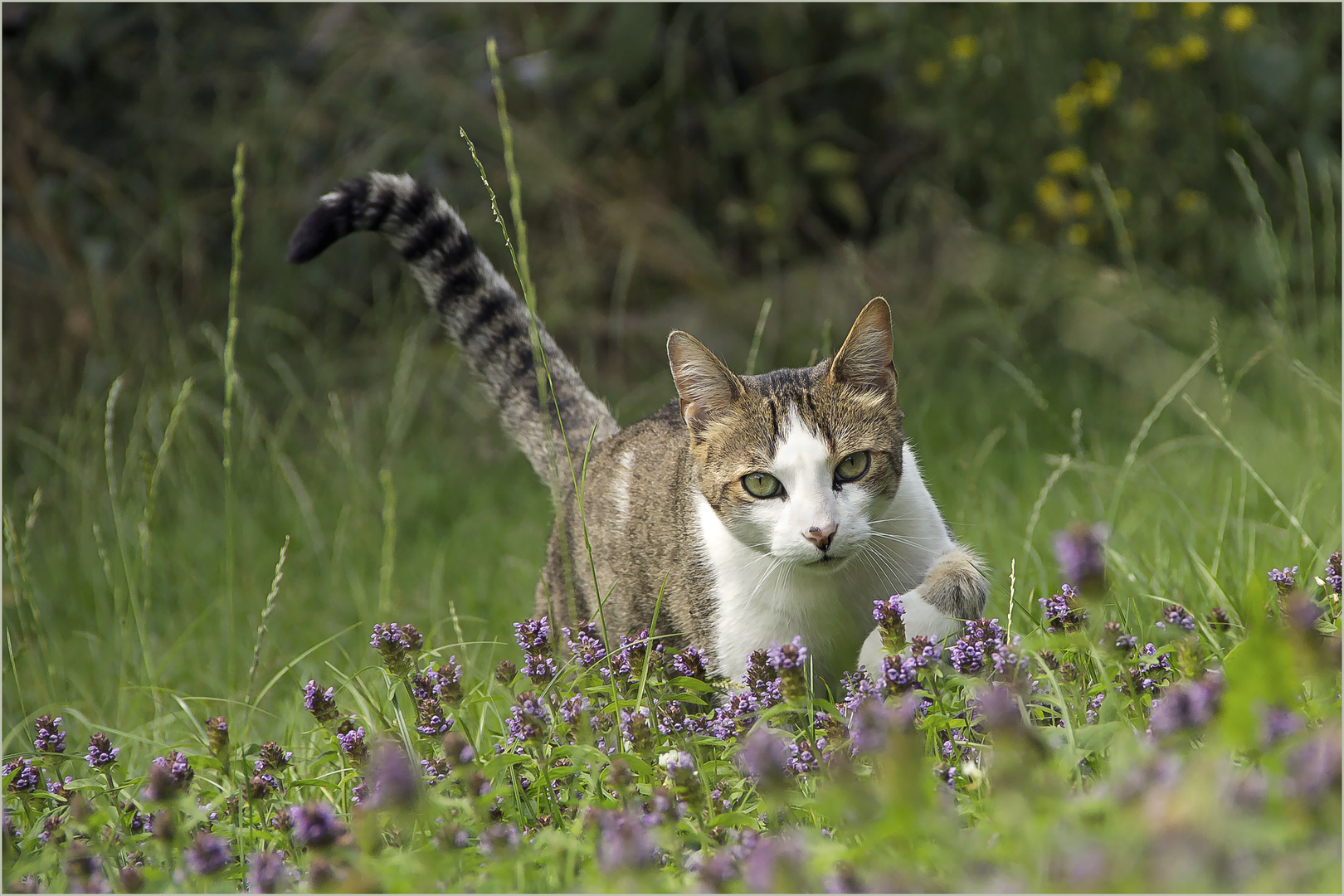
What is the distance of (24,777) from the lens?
72.1 inches

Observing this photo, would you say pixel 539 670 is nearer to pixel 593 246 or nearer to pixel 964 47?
pixel 964 47

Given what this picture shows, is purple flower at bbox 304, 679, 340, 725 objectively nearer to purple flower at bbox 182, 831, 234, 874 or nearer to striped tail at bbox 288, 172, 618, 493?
purple flower at bbox 182, 831, 234, 874

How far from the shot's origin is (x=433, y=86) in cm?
561

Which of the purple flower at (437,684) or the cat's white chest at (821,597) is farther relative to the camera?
the cat's white chest at (821,597)

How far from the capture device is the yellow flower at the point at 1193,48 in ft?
16.3

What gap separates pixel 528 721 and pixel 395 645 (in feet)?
0.91

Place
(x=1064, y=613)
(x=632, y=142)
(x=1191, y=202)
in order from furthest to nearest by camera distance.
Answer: (x=632, y=142)
(x=1191, y=202)
(x=1064, y=613)

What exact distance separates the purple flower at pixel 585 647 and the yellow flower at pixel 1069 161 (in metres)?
3.98

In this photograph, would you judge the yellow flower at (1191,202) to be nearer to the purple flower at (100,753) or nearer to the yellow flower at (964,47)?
the yellow flower at (964,47)

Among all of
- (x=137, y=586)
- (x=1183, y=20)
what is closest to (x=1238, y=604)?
(x=137, y=586)

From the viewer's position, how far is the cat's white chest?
2.42 metres

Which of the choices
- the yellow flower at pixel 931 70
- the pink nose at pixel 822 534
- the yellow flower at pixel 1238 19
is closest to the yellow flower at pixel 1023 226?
the yellow flower at pixel 931 70

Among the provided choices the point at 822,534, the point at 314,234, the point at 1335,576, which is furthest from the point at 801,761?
the point at 314,234

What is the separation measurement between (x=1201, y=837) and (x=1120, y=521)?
2690 mm
